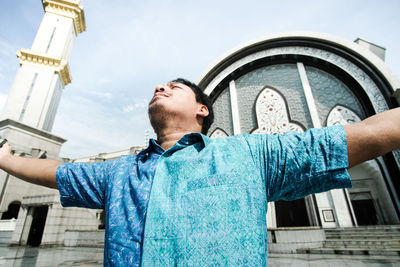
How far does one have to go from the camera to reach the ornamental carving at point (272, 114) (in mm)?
7887

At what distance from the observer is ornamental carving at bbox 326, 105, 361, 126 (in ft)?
24.1

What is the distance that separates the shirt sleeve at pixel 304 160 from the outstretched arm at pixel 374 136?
0.03 m

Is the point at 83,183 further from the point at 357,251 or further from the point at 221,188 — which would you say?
the point at 357,251

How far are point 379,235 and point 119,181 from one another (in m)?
6.92

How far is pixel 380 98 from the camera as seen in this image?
7.06m

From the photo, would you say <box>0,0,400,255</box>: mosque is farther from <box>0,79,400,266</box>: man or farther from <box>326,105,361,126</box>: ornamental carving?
<box>0,79,400,266</box>: man

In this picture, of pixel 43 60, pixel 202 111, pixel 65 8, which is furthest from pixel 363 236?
pixel 65 8

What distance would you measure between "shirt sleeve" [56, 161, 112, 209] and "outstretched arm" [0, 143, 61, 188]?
74 millimetres

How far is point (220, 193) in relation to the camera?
628 millimetres

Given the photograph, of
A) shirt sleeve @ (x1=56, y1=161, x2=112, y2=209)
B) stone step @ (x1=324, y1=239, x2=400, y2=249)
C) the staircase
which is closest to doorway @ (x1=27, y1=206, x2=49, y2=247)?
the staircase

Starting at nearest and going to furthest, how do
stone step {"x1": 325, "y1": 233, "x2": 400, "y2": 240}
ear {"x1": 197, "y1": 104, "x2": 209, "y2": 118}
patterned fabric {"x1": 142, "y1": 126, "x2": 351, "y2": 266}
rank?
1. patterned fabric {"x1": 142, "y1": 126, "x2": 351, "y2": 266}
2. ear {"x1": 197, "y1": 104, "x2": 209, "y2": 118}
3. stone step {"x1": 325, "y1": 233, "x2": 400, "y2": 240}

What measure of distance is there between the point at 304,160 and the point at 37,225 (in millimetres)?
10628

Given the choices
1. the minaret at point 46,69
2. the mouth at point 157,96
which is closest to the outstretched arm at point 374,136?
the mouth at point 157,96

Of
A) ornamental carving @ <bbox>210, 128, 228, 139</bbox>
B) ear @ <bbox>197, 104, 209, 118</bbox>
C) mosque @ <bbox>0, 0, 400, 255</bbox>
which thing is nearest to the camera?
ear @ <bbox>197, 104, 209, 118</bbox>
